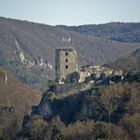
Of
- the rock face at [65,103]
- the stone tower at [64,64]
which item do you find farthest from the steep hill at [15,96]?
the rock face at [65,103]

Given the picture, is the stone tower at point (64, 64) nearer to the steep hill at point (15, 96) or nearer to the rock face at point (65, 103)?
the rock face at point (65, 103)

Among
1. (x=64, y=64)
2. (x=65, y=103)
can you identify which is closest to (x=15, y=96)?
(x=64, y=64)

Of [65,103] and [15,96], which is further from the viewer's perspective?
[15,96]

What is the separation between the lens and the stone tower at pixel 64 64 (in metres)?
96.5

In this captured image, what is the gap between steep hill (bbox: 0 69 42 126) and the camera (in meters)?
135

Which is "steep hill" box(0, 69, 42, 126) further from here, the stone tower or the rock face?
the rock face

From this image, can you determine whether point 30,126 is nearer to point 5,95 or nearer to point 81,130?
point 81,130

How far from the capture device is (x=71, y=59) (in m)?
97.3

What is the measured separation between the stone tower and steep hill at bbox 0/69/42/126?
27399 mm

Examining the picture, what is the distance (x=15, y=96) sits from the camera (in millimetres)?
157750

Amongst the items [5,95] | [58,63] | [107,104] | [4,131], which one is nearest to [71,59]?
[58,63]

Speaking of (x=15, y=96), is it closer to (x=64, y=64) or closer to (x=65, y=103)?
(x=64, y=64)

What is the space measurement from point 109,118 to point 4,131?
53.4 ft

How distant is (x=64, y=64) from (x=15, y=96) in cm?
6134
